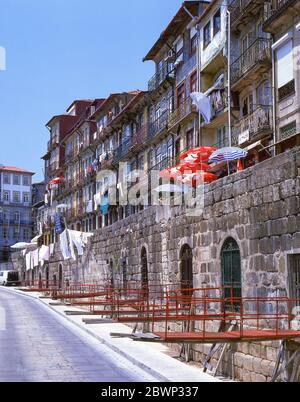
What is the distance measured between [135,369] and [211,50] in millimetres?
20670

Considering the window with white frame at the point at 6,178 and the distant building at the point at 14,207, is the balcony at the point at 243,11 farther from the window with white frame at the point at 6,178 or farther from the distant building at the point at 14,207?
the window with white frame at the point at 6,178

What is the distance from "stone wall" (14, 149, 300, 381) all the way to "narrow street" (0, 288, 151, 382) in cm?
235

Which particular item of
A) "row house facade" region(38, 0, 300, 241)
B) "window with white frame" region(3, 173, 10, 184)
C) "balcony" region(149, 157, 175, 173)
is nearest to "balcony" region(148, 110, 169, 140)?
"row house facade" region(38, 0, 300, 241)

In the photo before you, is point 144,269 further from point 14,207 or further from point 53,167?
point 14,207

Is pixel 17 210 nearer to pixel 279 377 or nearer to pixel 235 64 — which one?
pixel 235 64

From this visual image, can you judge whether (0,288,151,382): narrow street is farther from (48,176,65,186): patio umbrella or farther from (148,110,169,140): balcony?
(48,176,65,186): patio umbrella

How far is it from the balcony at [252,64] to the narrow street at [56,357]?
501 inches

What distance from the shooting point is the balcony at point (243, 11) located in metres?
25.1

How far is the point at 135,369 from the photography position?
39.8ft

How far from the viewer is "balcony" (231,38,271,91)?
24.2m

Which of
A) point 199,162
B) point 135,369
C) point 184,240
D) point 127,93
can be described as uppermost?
point 127,93

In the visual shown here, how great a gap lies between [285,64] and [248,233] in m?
12.0

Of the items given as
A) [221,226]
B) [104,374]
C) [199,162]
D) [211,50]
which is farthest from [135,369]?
[211,50]

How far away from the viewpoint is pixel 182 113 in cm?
3269
